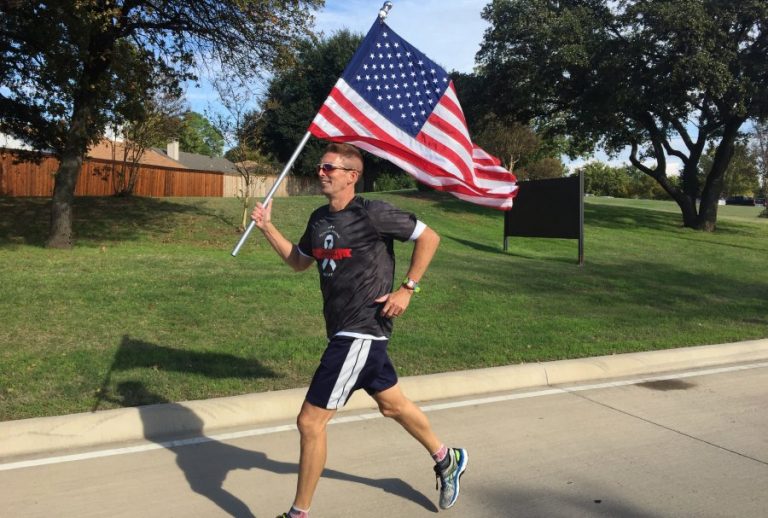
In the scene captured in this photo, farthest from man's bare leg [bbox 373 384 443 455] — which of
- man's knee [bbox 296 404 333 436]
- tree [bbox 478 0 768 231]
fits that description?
tree [bbox 478 0 768 231]

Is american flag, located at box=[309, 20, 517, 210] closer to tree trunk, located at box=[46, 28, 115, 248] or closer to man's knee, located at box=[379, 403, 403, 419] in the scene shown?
man's knee, located at box=[379, 403, 403, 419]

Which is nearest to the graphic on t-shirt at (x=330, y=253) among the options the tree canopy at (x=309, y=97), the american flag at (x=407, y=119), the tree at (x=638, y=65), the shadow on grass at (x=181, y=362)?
the american flag at (x=407, y=119)

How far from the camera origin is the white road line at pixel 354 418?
442 cm

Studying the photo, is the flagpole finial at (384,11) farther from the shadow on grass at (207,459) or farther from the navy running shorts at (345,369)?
the shadow on grass at (207,459)

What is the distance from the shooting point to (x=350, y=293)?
3.48 meters

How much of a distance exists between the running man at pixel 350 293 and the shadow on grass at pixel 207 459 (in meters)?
0.67

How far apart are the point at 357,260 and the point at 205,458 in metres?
1.96

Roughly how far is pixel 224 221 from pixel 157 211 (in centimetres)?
233

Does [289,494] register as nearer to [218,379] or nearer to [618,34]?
[218,379]

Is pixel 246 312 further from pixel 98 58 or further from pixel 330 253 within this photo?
pixel 98 58

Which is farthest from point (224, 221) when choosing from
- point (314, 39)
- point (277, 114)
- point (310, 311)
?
point (277, 114)

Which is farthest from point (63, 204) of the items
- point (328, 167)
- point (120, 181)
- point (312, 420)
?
point (120, 181)

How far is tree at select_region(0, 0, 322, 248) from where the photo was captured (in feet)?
43.4

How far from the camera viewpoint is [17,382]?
5.48 m
